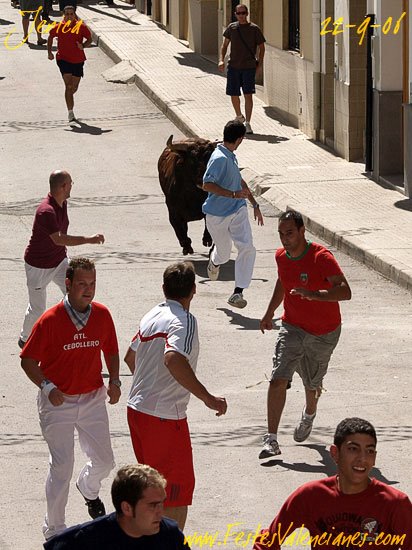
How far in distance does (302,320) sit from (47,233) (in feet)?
10.1

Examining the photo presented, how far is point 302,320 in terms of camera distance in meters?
10.7

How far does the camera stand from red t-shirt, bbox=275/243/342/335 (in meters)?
10.5

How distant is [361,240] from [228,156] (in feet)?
10.1

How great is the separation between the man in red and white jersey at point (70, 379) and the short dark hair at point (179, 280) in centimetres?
68

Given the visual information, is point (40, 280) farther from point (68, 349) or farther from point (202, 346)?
point (68, 349)

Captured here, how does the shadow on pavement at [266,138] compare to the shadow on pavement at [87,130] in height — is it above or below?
above

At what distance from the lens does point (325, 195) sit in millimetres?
20125

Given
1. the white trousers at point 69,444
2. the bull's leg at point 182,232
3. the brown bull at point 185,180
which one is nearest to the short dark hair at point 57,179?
the white trousers at point 69,444

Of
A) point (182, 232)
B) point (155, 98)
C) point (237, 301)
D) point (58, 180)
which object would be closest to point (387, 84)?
point (182, 232)

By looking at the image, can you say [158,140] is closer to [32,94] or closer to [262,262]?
[32,94]

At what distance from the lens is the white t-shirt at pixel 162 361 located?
8477mm

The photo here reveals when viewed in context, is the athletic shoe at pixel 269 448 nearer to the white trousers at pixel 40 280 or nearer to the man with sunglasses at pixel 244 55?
the white trousers at pixel 40 280

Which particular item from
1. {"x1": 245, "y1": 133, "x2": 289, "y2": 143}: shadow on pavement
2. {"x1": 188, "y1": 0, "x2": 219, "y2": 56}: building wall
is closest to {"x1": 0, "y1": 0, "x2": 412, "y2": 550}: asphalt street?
{"x1": 245, "y1": 133, "x2": 289, "y2": 143}: shadow on pavement

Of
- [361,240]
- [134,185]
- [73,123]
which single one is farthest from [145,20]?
[361,240]
